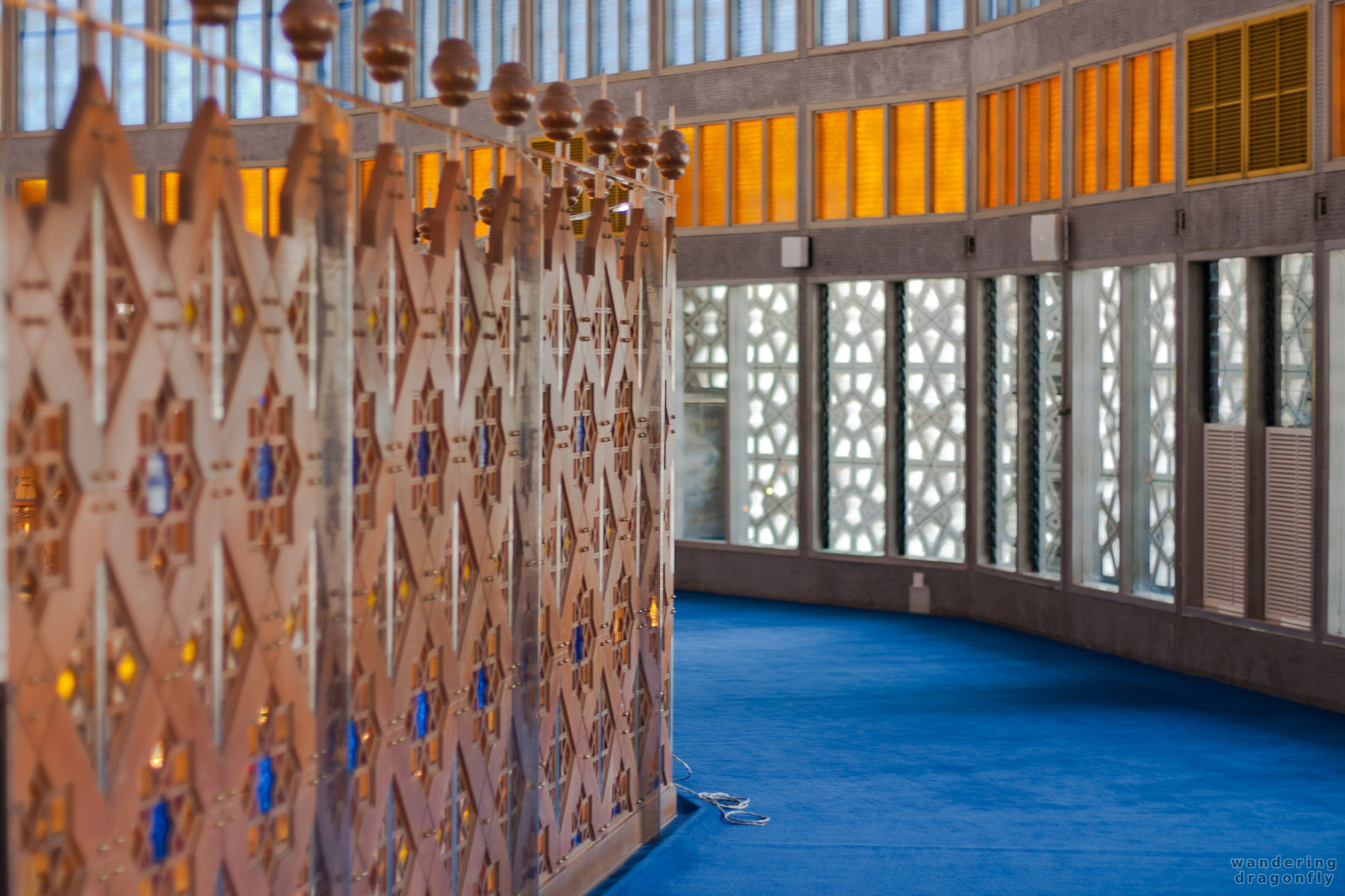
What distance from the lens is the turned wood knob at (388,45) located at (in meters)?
3.53

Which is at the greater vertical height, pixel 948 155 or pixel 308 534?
pixel 948 155

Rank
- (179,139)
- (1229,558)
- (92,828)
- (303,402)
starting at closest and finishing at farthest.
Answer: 1. (92,828)
2. (303,402)
3. (1229,558)
4. (179,139)

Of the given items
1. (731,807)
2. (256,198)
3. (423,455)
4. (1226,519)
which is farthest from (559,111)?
(256,198)

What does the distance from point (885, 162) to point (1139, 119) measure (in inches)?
90.2

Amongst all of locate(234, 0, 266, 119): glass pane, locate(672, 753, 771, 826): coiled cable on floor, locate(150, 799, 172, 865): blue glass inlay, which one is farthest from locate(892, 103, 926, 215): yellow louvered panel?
locate(150, 799, 172, 865): blue glass inlay

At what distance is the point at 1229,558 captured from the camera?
28.2 feet

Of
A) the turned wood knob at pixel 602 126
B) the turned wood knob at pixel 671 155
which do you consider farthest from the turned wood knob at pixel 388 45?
the turned wood knob at pixel 671 155

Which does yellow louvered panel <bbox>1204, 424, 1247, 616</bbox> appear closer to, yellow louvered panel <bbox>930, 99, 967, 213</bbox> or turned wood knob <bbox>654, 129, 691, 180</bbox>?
yellow louvered panel <bbox>930, 99, 967, 213</bbox>

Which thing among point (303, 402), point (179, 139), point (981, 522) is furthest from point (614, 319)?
point (179, 139)

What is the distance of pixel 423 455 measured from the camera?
3912 millimetres

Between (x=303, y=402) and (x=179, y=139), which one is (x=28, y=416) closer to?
(x=303, y=402)

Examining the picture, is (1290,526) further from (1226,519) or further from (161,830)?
(161,830)

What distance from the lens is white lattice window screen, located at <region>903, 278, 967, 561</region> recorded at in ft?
35.7

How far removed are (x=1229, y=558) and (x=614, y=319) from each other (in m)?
4.93
